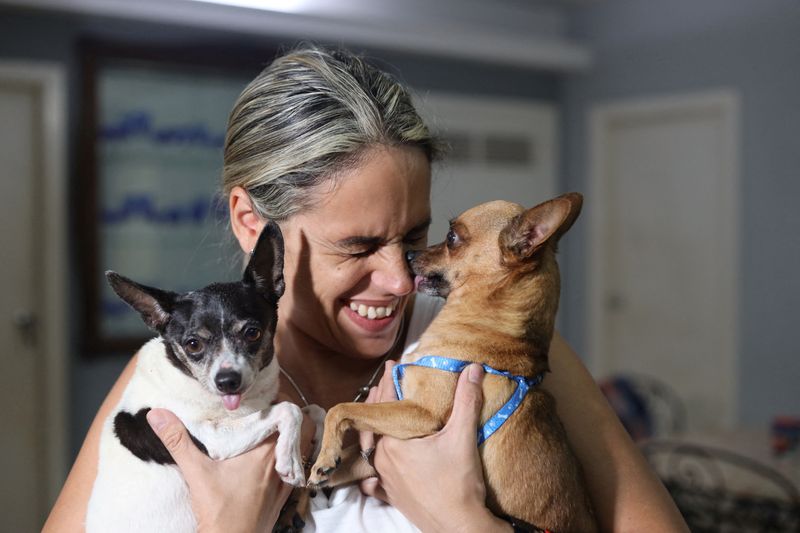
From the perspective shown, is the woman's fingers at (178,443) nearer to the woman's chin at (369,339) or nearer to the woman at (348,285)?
the woman at (348,285)

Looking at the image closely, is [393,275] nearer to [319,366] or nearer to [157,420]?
[319,366]

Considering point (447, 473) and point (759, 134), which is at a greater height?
point (759, 134)

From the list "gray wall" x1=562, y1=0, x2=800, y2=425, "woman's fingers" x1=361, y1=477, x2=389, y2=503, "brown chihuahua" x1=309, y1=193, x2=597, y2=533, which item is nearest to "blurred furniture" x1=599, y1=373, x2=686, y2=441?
"gray wall" x1=562, y1=0, x2=800, y2=425

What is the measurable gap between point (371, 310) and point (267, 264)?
24 cm

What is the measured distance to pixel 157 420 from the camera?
1.39m

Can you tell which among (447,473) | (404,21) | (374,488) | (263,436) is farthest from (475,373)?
(404,21)

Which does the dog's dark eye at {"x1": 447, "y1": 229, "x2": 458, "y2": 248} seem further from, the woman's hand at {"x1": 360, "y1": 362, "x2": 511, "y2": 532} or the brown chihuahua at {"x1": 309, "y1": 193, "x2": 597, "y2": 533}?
the woman's hand at {"x1": 360, "y1": 362, "x2": 511, "y2": 532}

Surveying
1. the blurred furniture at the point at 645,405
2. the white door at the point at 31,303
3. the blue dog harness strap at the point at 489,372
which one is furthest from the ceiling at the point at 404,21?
the blue dog harness strap at the point at 489,372

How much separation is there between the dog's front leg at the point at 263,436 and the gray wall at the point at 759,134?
16.3 ft

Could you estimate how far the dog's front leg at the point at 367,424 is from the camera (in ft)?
4.53

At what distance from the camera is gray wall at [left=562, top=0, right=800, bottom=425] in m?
5.43

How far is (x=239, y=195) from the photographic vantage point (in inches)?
65.0

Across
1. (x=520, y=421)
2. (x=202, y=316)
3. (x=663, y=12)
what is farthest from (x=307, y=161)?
(x=663, y=12)

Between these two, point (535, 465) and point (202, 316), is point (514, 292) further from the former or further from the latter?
point (202, 316)
